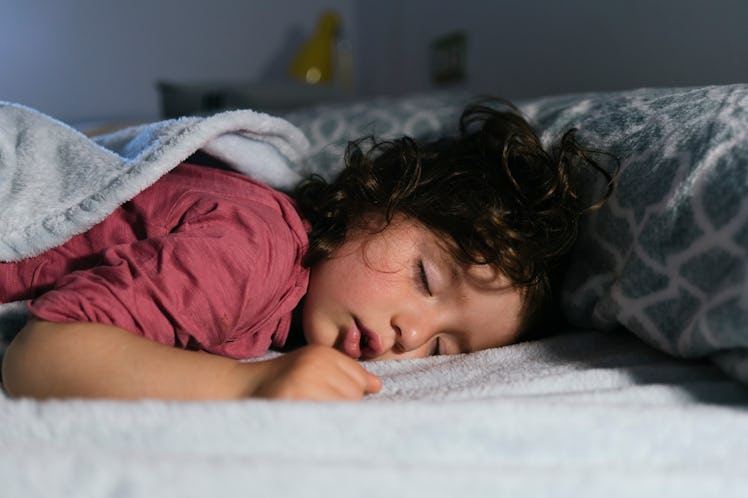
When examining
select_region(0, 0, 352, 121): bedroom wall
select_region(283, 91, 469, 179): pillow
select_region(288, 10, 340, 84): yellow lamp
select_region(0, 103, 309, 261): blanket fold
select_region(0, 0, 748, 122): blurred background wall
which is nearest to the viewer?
select_region(0, 103, 309, 261): blanket fold

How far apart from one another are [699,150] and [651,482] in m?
0.35

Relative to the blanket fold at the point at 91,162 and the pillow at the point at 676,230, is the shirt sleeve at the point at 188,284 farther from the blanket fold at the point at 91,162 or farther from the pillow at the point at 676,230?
the pillow at the point at 676,230

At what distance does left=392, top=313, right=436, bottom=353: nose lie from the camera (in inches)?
32.6

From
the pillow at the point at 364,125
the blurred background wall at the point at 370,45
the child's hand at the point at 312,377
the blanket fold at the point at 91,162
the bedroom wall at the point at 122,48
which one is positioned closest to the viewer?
the child's hand at the point at 312,377

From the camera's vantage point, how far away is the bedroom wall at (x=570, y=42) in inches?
47.0

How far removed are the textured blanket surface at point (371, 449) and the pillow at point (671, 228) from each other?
0.39 ft

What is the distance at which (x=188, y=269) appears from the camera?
685 mm

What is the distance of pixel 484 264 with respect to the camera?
0.85 meters

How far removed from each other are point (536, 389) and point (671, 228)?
20 cm

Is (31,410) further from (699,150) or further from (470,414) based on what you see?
(699,150)

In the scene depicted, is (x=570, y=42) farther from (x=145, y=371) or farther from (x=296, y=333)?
(x=145, y=371)

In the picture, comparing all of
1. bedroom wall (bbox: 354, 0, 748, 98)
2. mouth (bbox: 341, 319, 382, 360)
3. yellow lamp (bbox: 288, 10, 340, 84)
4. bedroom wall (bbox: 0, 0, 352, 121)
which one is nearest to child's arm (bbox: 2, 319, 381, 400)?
mouth (bbox: 341, 319, 382, 360)

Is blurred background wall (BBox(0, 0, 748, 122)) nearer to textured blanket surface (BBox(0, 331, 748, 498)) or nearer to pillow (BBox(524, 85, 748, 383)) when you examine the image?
pillow (BBox(524, 85, 748, 383))

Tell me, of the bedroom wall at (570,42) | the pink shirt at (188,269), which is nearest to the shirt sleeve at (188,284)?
the pink shirt at (188,269)
